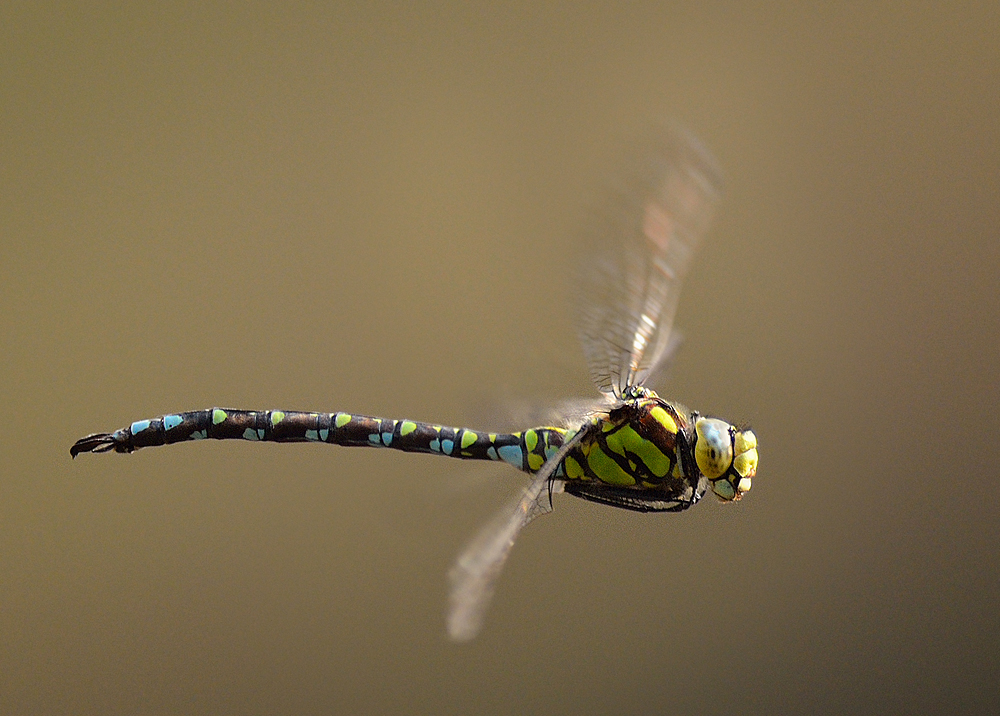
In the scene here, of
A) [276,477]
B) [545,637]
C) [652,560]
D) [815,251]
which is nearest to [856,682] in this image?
[652,560]

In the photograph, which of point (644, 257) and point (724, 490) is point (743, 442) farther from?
point (644, 257)

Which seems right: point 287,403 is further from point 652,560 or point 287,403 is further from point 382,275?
point 652,560

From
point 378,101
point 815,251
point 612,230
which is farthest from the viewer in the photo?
point 815,251

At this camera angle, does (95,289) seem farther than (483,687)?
No

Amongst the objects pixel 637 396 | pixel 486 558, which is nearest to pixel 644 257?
pixel 637 396

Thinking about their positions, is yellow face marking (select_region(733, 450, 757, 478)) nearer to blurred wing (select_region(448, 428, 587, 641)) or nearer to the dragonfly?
the dragonfly

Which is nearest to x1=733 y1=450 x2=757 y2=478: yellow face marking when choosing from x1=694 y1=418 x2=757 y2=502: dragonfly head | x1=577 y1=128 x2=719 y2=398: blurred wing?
x1=694 y1=418 x2=757 y2=502: dragonfly head

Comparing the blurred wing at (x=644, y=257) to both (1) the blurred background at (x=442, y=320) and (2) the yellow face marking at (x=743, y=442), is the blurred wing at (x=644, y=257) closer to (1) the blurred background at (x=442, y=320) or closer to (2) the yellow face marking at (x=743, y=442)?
(2) the yellow face marking at (x=743, y=442)
